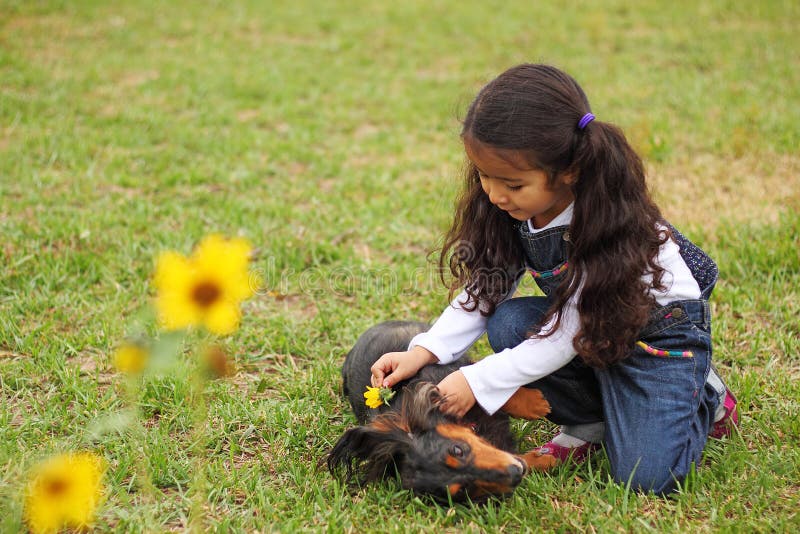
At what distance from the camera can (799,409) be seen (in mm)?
2881

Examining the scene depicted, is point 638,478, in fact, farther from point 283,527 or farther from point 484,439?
point 283,527

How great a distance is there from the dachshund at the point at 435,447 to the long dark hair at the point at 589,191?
388 millimetres

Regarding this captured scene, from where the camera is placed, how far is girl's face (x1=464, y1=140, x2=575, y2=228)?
2.38 metres

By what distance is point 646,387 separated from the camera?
101 inches

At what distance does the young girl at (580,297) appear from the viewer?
2.37 meters

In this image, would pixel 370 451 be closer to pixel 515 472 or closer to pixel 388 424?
pixel 388 424

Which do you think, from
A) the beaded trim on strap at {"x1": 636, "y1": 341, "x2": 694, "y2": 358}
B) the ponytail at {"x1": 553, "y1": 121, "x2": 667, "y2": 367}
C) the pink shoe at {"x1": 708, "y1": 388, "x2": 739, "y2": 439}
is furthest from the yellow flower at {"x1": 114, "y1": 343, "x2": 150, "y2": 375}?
the pink shoe at {"x1": 708, "y1": 388, "x2": 739, "y2": 439}

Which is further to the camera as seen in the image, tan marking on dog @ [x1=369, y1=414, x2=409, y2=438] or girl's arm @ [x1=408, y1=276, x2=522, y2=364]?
girl's arm @ [x1=408, y1=276, x2=522, y2=364]

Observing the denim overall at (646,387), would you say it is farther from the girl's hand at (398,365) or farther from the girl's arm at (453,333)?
the girl's hand at (398,365)

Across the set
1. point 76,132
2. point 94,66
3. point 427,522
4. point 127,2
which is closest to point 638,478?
point 427,522

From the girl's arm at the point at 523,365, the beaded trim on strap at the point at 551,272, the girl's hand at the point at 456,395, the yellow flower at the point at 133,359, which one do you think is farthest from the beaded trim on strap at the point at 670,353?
the yellow flower at the point at 133,359

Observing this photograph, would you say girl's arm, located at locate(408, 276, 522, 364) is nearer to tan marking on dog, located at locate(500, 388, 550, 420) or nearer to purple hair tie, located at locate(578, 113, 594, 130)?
tan marking on dog, located at locate(500, 388, 550, 420)

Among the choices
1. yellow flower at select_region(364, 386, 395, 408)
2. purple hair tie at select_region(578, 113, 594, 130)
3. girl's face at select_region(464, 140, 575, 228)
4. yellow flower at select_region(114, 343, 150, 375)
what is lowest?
yellow flower at select_region(364, 386, 395, 408)

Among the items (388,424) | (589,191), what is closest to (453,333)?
(388,424)
